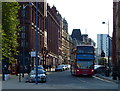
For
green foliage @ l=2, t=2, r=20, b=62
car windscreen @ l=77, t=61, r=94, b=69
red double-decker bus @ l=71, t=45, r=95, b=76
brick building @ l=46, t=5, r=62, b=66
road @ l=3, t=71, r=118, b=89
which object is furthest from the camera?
brick building @ l=46, t=5, r=62, b=66

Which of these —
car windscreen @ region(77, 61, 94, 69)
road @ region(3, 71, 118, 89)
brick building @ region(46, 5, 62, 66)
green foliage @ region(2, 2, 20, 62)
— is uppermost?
brick building @ region(46, 5, 62, 66)

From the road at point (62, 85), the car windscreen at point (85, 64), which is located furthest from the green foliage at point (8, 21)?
the car windscreen at point (85, 64)

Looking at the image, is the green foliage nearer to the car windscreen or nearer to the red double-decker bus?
the red double-decker bus

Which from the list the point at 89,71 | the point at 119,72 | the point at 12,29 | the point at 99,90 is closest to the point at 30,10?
the point at 89,71

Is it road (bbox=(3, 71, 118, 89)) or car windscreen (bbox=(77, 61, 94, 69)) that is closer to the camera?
road (bbox=(3, 71, 118, 89))

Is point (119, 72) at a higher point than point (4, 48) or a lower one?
lower

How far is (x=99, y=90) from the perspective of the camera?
75.7 ft

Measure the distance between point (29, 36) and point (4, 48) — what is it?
54849 millimetres

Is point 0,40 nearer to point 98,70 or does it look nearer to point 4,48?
point 4,48

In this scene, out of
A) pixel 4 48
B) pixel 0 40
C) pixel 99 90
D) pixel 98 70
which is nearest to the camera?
pixel 99 90

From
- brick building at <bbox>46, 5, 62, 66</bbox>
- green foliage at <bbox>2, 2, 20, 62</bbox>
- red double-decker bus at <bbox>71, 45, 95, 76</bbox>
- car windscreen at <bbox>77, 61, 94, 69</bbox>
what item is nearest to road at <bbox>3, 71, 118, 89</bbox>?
green foliage at <bbox>2, 2, 20, 62</bbox>

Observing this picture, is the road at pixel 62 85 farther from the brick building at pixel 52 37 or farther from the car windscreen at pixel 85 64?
the brick building at pixel 52 37

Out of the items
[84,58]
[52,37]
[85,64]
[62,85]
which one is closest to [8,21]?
[62,85]

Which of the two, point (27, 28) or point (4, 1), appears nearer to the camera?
point (4, 1)
